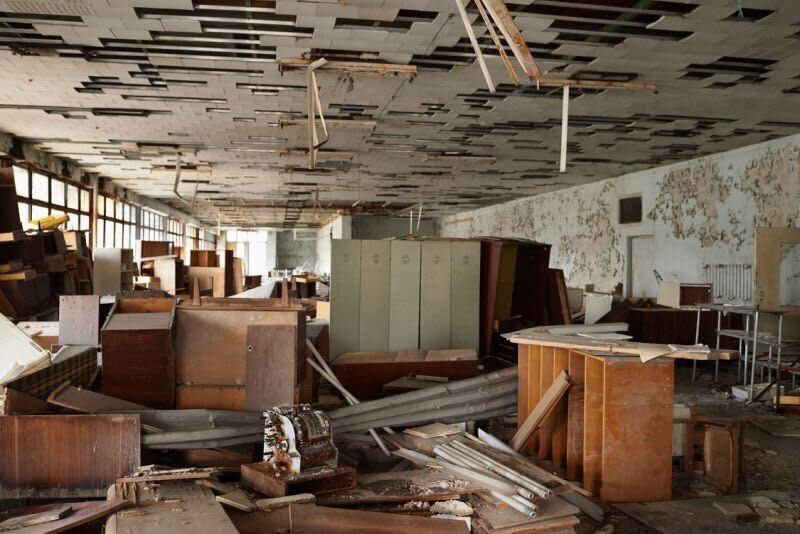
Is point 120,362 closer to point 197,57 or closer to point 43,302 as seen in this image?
point 197,57

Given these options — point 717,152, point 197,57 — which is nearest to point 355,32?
point 197,57

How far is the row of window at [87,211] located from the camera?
10.9m

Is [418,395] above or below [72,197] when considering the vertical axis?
below

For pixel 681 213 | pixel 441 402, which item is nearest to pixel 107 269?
pixel 441 402

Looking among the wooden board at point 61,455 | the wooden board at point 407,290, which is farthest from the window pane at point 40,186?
the wooden board at point 61,455

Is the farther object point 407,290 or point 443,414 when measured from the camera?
point 407,290

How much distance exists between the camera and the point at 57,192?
1258 cm

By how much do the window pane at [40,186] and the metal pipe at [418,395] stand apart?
357 inches

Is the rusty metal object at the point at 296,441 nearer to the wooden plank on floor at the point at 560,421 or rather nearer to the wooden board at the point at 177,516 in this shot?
the wooden board at the point at 177,516

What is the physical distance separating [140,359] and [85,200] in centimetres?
1146

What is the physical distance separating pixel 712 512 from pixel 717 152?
841 cm

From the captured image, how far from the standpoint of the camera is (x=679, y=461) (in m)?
4.82

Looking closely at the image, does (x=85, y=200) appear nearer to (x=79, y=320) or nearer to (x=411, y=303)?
(x=79, y=320)

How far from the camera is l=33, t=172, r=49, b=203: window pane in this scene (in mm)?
11352
